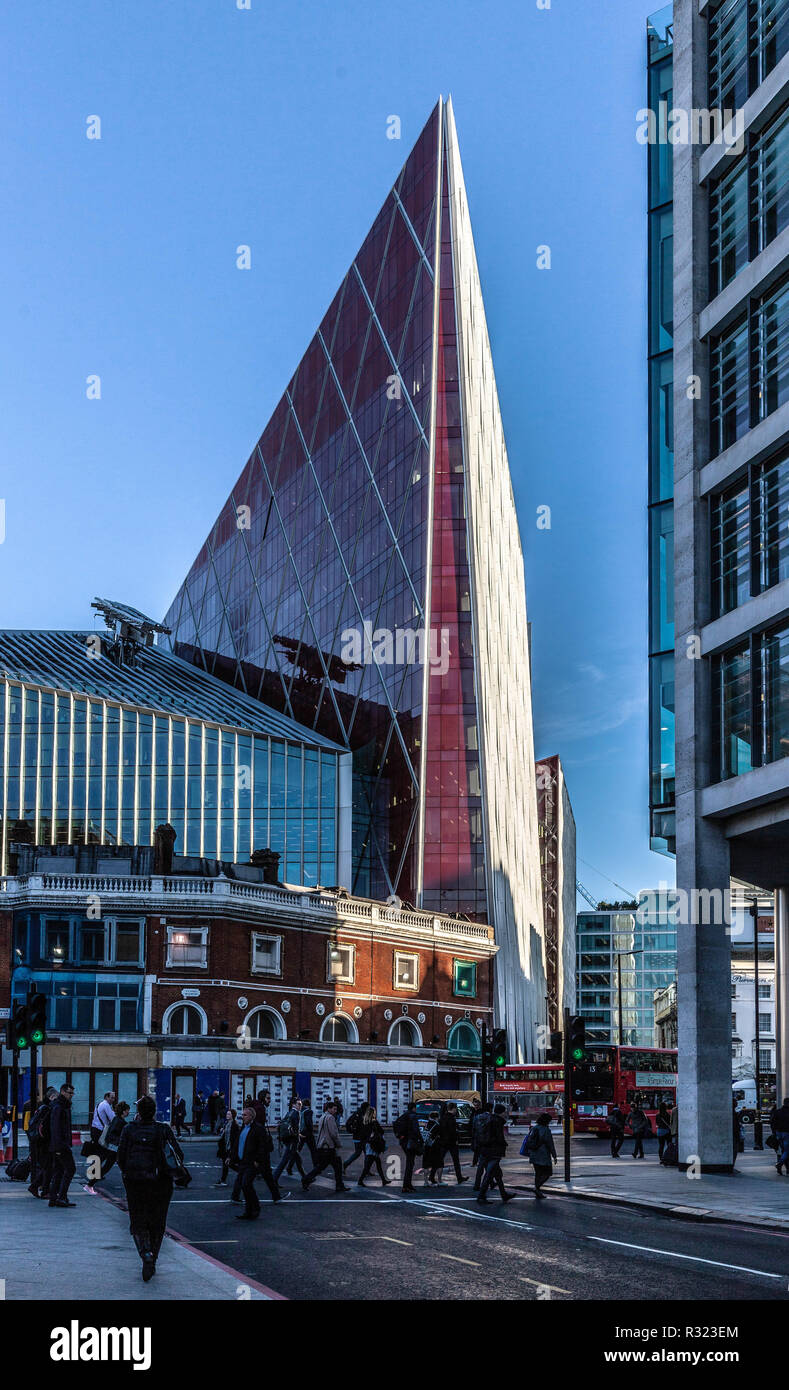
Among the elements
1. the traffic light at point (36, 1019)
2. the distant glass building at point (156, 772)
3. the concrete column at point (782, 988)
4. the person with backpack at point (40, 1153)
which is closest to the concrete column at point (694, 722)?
the concrete column at point (782, 988)

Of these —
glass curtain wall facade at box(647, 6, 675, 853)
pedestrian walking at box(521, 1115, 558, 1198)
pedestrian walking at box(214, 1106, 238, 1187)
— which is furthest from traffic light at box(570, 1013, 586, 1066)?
glass curtain wall facade at box(647, 6, 675, 853)

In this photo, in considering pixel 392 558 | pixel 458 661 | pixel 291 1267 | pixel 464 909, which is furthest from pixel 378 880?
pixel 291 1267

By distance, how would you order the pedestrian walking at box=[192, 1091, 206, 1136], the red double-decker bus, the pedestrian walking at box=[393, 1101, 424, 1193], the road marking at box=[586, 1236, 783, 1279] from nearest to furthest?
the road marking at box=[586, 1236, 783, 1279] < the pedestrian walking at box=[393, 1101, 424, 1193] < the pedestrian walking at box=[192, 1091, 206, 1136] < the red double-decker bus

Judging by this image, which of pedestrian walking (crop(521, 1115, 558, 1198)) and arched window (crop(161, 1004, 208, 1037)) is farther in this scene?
arched window (crop(161, 1004, 208, 1037))

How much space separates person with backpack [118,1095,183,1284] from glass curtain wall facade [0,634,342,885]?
69228 millimetres

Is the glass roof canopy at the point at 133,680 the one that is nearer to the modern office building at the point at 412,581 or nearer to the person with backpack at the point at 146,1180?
the modern office building at the point at 412,581

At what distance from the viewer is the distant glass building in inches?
3398

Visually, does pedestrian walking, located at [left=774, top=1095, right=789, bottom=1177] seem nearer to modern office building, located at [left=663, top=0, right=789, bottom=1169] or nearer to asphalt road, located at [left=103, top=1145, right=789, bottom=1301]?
modern office building, located at [left=663, top=0, right=789, bottom=1169]

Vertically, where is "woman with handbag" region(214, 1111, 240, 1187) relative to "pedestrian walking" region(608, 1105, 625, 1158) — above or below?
above

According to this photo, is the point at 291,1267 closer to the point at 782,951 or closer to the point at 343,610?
the point at 782,951

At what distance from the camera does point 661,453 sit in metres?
46.2

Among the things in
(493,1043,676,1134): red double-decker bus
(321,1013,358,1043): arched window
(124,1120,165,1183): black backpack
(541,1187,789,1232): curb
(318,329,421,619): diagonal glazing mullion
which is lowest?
(493,1043,676,1134): red double-decker bus

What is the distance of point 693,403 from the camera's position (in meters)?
40.6

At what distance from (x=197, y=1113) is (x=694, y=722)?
29840 millimetres
